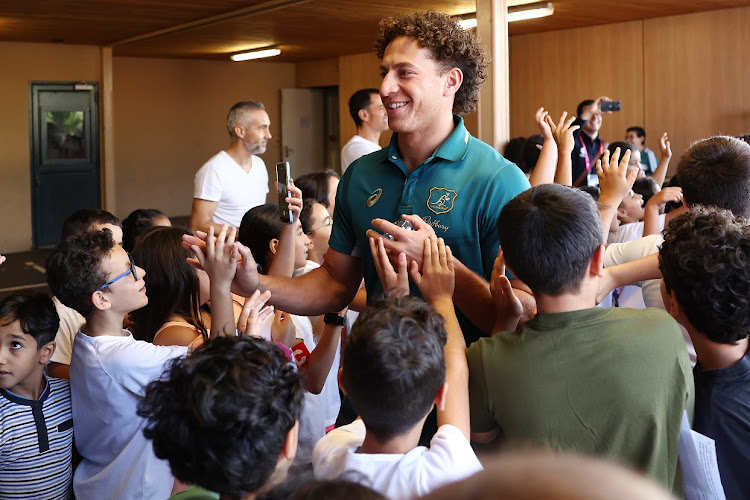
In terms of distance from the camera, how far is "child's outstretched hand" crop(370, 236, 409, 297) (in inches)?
70.0

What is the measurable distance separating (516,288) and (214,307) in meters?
0.81

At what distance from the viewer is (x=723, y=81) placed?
9258mm

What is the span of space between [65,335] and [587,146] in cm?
511

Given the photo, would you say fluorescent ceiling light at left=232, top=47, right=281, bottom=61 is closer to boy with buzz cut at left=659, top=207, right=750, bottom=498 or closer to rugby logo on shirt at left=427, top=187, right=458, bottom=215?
rugby logo on shirt at left=427, top=187, right=458, bottom=215

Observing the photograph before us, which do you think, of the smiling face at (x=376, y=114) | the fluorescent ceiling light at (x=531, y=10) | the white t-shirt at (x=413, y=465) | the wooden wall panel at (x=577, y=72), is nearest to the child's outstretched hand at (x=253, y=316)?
the white t-shirt at (x=413, y=465)

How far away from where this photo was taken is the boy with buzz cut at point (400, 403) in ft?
4.45

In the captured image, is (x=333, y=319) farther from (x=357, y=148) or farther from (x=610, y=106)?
(x=610, y=106)

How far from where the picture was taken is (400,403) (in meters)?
1.40

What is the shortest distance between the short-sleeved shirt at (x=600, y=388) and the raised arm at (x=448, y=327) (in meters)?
0.06

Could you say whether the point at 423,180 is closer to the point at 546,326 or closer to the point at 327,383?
the point at 546,326

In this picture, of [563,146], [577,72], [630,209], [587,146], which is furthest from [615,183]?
[577,72]

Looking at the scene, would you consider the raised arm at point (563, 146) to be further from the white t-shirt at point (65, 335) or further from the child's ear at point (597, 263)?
the white t-shirt at point (65, 335)

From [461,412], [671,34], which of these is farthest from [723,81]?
[461,412]

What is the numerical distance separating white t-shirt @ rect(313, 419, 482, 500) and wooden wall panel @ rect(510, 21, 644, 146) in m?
9.62
